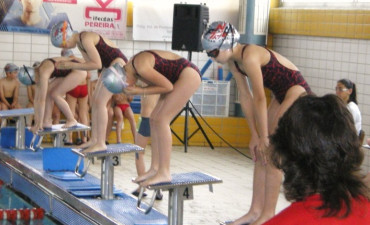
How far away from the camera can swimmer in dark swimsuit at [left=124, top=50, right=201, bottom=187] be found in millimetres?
5668

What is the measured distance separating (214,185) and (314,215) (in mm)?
6815

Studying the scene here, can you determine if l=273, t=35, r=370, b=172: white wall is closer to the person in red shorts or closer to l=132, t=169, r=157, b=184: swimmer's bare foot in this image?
the person in red shorts

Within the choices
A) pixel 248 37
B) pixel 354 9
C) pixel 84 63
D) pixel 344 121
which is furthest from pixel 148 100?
pixel 344 121

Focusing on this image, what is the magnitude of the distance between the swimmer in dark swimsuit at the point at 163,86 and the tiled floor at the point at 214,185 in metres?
1.28

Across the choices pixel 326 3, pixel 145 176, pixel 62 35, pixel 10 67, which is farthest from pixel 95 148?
pixel 326 3

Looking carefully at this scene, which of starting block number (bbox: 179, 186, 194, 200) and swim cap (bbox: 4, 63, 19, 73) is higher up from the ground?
swim cap (bbox: 4, 63, 19, 73)

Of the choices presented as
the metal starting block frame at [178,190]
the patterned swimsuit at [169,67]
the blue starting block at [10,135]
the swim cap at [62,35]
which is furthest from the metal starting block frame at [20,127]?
the metal starting block frame at [178,190]

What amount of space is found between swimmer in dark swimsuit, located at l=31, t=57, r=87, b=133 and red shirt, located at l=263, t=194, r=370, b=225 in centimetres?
648

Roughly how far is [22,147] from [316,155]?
7893 millimetres

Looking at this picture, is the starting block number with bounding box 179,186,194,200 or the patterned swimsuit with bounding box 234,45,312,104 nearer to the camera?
the patterned swimsuit with bounding box 234,45,312,104

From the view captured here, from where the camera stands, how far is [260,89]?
191 inches

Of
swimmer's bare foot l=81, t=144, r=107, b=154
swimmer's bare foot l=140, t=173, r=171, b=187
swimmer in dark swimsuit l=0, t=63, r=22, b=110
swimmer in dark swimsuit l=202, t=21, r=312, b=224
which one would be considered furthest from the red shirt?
swimmer in dark swimsuit l=0, t=63, r=22, b=110

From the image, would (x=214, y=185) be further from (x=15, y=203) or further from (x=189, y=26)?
(x=189, y=26)

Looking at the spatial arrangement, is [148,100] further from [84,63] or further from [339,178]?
[339,178]
